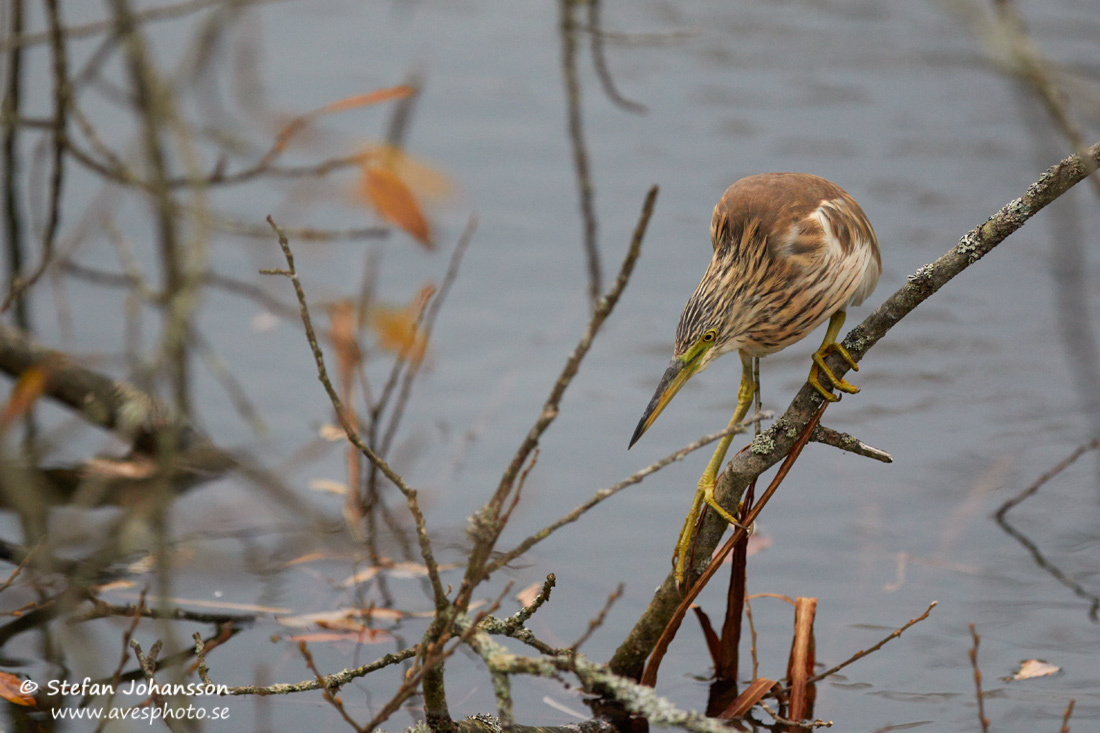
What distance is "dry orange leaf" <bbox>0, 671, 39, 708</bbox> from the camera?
273 centimetres

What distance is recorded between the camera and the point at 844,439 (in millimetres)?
2248

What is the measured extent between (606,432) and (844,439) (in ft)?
8.30

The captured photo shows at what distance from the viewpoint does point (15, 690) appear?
275 cm

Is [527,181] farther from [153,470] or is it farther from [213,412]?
[153,470]

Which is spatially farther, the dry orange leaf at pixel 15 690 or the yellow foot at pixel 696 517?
the dry orange leaf at pixel 15 690

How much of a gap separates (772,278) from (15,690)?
7.17 ft

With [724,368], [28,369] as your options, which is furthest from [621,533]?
[28,369]

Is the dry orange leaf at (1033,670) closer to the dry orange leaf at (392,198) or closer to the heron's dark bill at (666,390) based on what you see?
the heron's dark bill at (666,390)

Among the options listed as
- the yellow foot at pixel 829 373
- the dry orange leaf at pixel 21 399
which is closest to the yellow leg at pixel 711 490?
the yellow foot at pixel 829 373

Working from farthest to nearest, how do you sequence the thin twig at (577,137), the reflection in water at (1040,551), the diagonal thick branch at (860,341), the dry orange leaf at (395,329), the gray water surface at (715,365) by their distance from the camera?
the dry orange leaf at (395,329), the reflection in water at (1040,551), the gray water surface at (715,365), the thin twig at (577,137), the diagonal thick branch at (860,341)

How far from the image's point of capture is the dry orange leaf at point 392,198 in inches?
106

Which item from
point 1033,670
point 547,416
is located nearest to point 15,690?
point 547,416

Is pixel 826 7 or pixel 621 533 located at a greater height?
pixel 826 7

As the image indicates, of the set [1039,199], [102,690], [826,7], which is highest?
[826,7]
